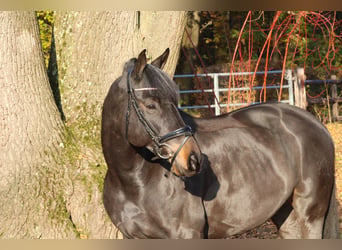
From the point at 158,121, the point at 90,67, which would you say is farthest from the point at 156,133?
the point at 90,67

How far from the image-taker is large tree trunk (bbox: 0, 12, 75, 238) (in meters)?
3.87

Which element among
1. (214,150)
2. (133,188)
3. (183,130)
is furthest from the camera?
(214,150)

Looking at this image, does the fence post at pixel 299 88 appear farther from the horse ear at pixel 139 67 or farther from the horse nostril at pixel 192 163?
the horse nostril at pixel 192 163

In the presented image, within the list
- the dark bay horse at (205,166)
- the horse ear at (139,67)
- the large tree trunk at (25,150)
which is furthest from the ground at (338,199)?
the horse ear at (139,67)

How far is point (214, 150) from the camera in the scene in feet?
11.3

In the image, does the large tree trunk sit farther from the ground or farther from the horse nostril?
the ground

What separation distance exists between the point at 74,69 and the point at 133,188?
1.69 metres

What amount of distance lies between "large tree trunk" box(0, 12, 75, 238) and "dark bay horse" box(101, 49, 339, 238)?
86 centimetres

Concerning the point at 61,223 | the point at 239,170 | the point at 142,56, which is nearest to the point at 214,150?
the point at 239,170

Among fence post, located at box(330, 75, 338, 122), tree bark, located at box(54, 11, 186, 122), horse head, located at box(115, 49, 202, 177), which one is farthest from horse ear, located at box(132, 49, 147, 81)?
fence post, located at box(330, 75, 338, 122)

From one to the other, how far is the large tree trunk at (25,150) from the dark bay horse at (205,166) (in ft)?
2.81

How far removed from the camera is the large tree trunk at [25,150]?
12.7 ft

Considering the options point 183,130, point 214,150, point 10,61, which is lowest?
point 214,150

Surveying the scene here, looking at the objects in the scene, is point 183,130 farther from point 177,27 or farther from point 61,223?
point 177,27
